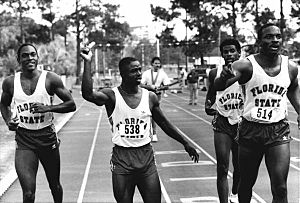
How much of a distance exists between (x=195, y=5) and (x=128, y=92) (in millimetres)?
56633

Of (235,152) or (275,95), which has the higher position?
(275,95)

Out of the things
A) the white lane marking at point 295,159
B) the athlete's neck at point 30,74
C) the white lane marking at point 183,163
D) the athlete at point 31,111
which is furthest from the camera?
the white lane marking at point 295,159

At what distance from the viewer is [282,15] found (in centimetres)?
4034

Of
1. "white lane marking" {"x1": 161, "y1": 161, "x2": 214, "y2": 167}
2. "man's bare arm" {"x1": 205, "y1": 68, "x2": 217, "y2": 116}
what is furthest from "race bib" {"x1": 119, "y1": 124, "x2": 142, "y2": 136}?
"white lane marking" {"x1": 161, "y1": 161, "x2": 214, "y2": 167}

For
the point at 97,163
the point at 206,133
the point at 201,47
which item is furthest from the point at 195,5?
the point at 97,163

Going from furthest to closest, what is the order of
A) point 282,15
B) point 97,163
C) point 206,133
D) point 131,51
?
point 131,51
point 282,15
point 206,133
point 97,163

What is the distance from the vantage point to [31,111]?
6.77 m

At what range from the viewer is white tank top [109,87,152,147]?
5902mm

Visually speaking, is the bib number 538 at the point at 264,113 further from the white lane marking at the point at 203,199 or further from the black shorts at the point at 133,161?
the white lane marking at the point at 203,199

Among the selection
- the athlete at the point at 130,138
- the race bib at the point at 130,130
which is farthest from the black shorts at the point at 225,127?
the race bib at the point at 130,130

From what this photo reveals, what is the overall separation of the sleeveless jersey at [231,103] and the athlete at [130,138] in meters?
1.86

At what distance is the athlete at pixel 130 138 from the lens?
19.2 ft

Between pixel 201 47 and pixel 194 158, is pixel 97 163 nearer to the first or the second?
pixel 194 158

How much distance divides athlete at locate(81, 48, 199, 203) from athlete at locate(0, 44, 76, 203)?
1065 mm
